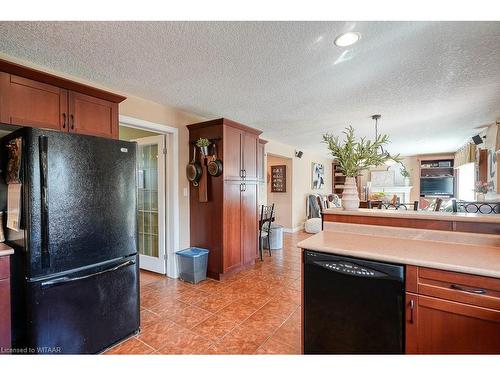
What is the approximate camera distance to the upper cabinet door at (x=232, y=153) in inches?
127

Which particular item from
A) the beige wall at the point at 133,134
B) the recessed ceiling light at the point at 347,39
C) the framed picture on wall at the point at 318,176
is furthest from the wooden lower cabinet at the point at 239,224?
the framed picture on wall at the point at 318,176

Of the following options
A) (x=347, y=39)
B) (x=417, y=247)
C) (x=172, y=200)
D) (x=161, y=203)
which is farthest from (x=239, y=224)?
(x=347, y=39)

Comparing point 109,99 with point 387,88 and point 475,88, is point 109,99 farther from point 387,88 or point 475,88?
point 475,88

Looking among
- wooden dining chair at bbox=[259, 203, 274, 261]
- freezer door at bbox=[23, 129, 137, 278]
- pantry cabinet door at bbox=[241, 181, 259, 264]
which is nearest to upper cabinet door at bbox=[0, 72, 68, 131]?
freezer door at bbox=[23, 129, 137, 278]

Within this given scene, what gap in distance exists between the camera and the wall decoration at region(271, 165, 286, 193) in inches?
259

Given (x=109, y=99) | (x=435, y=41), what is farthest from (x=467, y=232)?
(x=109, y=99)

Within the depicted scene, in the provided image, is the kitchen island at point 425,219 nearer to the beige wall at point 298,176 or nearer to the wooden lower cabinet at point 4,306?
the wooden lower cabinet at point 4,306

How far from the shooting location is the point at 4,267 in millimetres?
1553

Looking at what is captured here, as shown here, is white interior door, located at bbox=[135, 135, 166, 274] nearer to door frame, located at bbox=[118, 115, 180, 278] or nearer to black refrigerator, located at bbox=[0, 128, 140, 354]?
door frame, located at bbox=[118, 115, 180, 278]

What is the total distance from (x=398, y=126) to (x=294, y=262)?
3.17m

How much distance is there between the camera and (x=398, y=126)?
4.44 m

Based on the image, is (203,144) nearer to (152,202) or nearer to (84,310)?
(152,202)

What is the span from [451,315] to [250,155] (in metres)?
2.95

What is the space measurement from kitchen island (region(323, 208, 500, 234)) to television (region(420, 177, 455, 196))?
7690 mm
